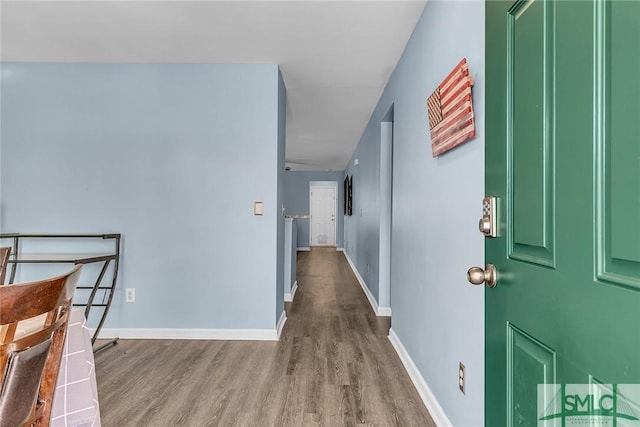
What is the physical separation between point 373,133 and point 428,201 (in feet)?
7.67

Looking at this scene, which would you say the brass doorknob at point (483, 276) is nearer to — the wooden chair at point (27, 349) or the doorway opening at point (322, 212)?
the wooden chair at point (27, 349)

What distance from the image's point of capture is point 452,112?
149 cm

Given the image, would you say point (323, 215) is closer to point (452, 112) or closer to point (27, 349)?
point (452, 112)

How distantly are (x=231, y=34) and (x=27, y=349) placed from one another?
2.26 metres

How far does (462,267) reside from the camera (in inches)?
57.6

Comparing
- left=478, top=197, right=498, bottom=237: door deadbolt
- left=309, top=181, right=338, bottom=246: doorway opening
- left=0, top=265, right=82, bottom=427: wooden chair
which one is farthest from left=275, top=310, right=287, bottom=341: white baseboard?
left=309, top=181, right=338, bottom=246: doorway opening

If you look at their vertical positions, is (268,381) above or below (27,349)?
below

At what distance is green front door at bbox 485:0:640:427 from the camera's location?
501mm

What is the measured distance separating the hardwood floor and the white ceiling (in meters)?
2.28

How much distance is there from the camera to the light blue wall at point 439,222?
1341 millimetres

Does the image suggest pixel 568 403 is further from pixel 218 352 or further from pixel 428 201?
pixel 218 352

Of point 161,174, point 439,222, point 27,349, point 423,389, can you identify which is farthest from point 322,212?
point 27,349
